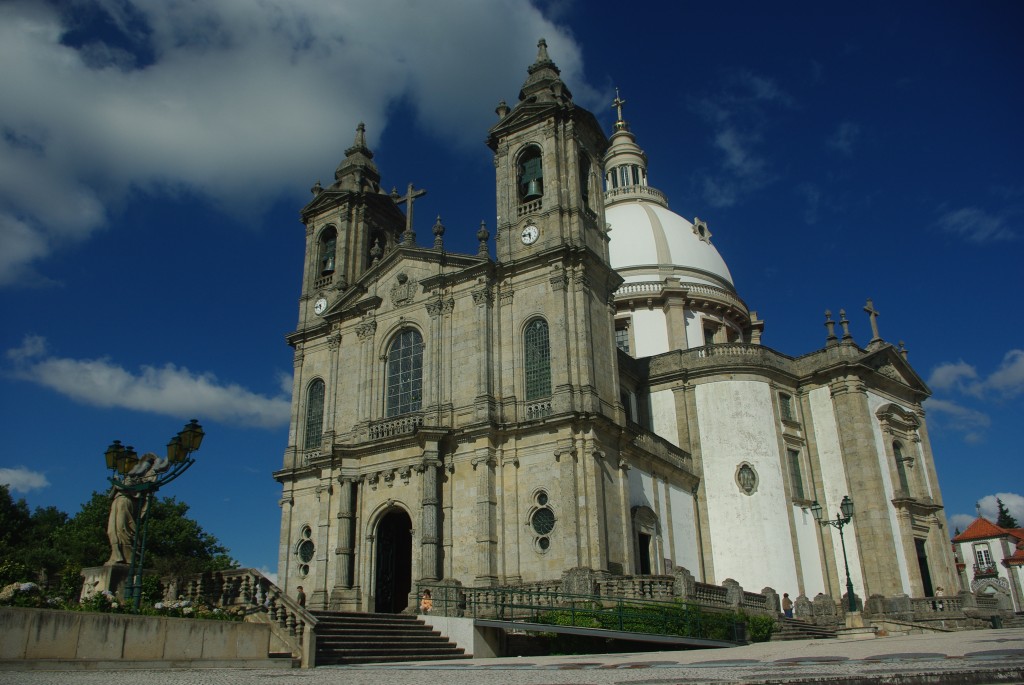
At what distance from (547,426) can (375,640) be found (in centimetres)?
887

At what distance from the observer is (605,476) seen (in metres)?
25.0

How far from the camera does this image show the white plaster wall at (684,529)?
29.3 meters

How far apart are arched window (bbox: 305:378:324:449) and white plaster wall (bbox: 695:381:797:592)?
15022 millimetres

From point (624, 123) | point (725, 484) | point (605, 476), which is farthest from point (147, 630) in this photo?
point (624, 123)

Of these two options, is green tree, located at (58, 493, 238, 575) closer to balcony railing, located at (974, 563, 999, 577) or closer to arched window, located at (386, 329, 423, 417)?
arched window, located at (386, 329, 423, 417)

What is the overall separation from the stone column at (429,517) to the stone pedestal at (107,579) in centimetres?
1023

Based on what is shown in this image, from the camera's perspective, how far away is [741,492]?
3075 centimetres

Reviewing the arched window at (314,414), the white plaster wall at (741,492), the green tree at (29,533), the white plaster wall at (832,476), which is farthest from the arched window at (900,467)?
the green tree at (29,533)

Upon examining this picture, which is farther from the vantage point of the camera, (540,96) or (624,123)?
(624,123)

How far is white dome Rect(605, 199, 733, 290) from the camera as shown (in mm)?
41188

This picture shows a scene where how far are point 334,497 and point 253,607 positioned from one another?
12376mm

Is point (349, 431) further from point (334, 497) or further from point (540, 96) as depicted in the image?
point (540, 96)

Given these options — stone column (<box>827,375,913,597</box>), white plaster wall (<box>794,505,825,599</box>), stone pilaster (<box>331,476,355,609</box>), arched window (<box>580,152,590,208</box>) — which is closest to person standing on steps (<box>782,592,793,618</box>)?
white plaster wall (<box>794,505,825,599</box>)

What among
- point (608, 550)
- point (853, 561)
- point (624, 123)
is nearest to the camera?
point (608, 550)
